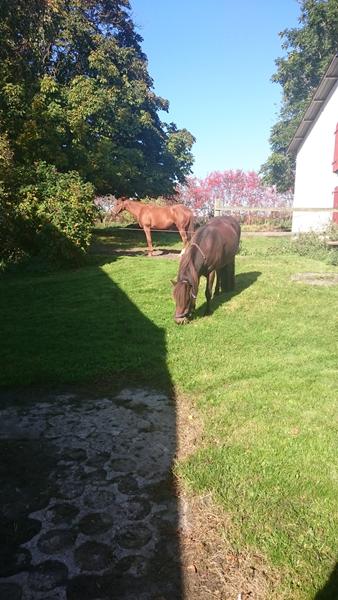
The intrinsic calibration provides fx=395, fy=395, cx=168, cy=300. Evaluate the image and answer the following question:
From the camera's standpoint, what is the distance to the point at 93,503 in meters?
3.15

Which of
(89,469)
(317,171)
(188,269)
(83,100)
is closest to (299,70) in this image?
(317,171)

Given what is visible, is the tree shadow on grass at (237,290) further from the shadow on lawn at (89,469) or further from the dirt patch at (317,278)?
the shadow on lawn at (89,469)

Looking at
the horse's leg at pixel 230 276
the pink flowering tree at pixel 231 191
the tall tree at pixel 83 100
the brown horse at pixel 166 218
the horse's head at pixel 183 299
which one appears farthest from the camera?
the pink flowering tree at pixel 231 191

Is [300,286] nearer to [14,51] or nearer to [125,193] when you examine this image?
[14,51]

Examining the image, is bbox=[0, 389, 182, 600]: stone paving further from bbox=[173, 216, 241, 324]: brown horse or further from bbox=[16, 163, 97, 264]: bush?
bbox=[16, 163, 97, 264]: bush

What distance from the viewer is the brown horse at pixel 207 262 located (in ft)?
23.0

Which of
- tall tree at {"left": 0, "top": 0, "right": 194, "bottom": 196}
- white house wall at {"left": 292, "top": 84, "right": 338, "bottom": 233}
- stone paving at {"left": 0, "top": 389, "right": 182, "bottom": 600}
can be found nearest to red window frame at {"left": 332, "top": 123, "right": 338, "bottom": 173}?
white house wall at {"left": 292, "top": 84, "right": 338, "bottom": 233}

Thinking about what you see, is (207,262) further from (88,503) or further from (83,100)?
(83,100)

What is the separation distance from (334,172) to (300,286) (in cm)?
1459

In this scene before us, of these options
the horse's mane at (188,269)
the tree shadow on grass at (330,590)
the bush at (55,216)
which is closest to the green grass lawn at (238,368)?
the tree shadow on grass at (330,590)

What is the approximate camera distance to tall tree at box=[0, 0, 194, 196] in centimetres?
1380

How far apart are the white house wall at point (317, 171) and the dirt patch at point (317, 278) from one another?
10.6m

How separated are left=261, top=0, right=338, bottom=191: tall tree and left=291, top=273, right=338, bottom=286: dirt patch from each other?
25840 millimetres

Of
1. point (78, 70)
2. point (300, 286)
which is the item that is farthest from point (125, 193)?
point (300, 286)
